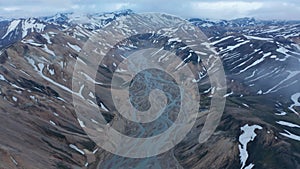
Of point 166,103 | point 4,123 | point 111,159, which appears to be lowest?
point 166,103

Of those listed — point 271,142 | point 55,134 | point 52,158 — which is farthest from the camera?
point 55,134

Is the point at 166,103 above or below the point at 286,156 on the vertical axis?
below

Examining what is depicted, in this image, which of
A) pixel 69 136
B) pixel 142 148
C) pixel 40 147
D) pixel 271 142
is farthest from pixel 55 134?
pixel 271 142

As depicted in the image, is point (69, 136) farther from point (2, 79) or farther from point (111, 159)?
point (2, 79)

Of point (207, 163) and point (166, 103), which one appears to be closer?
point (207, 163)

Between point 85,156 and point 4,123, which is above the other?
point 4,123

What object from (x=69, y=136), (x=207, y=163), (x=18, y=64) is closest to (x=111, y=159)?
(x=69, y=136)

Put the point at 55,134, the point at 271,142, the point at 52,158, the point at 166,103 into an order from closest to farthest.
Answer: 1. the point at 52,158
2. the point at 271,142
3. the point at 55,134
4. the point at 166,103

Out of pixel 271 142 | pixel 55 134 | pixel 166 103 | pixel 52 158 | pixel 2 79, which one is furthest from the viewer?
pixel 166 103

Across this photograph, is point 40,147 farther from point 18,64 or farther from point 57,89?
point 18,64
